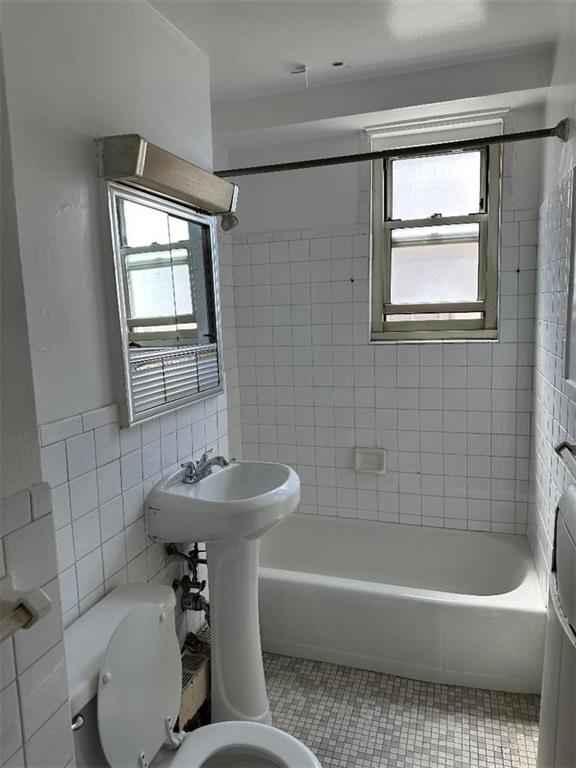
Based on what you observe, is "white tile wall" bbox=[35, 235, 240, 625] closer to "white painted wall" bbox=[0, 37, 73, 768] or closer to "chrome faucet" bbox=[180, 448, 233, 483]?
"chrome faucet" bbox=[180, 448, 233, 483]

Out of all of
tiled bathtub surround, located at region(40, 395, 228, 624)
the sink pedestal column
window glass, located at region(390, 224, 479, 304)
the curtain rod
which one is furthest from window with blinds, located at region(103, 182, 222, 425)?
window glass, located at region(390, 224, 479, 304)

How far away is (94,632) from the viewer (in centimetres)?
136

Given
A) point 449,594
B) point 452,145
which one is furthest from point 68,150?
point 449,594

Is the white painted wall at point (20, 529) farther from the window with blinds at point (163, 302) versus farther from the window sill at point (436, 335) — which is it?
the window sill at point (436, 335)

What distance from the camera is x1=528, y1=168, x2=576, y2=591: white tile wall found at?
1.82 m

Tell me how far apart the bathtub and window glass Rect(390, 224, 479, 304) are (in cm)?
128

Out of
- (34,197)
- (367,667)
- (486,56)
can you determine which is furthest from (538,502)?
(34,197)

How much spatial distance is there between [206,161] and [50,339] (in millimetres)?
1103

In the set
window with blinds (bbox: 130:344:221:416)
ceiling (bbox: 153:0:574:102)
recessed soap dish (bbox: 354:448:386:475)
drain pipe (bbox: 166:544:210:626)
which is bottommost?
drain pipe (bbox: 166:544:210:626)

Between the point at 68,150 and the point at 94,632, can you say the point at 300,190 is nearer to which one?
the point at 68,150

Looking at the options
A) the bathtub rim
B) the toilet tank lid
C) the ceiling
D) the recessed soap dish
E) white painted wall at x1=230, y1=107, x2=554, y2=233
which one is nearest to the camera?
the toilet tank lid

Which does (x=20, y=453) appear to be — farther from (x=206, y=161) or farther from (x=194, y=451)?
(x=206, y=161)

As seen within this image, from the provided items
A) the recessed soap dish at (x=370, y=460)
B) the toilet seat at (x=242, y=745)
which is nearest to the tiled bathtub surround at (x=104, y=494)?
the toilet seat at (x=242, y=745)

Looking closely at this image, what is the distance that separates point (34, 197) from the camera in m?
1.33
